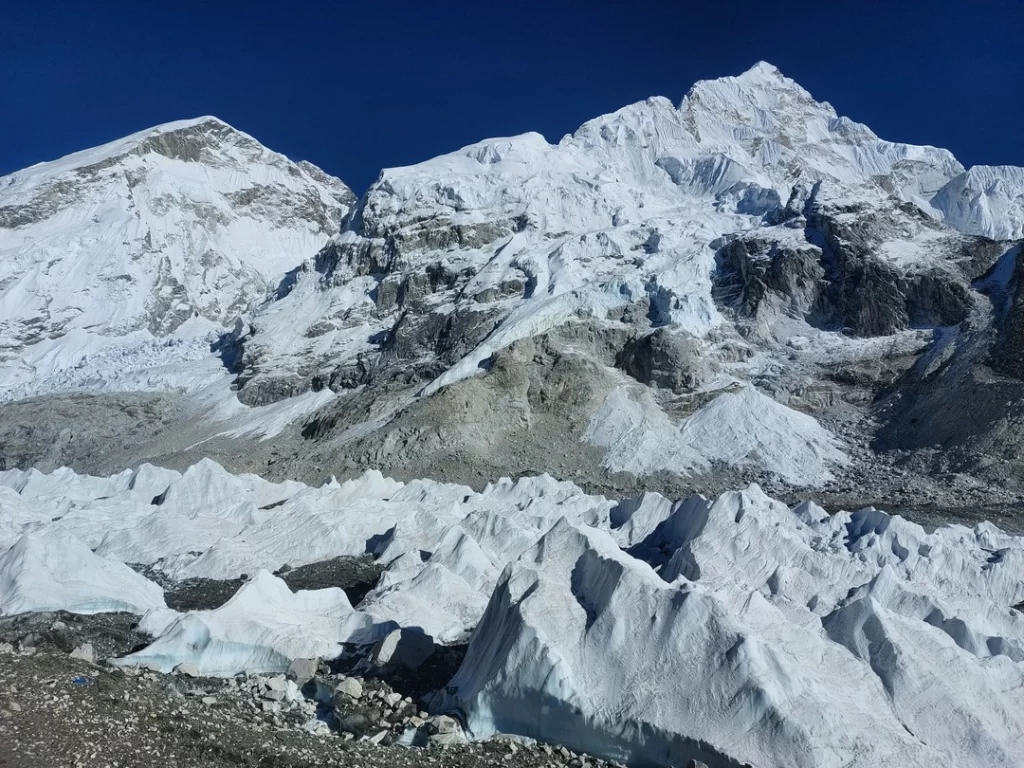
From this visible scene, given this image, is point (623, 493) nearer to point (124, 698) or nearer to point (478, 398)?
point (478, 398)

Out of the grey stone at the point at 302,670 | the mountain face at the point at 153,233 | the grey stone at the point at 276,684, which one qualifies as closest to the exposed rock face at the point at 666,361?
the grey stone at the point at 302,670

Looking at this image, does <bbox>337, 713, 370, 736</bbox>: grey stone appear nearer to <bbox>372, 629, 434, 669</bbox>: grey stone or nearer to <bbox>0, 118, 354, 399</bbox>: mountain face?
<bbox>372, 629, 434, 669</bbox>: grey stone

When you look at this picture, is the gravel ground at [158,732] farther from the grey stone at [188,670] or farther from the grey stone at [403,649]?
the grey stone at [403,649]

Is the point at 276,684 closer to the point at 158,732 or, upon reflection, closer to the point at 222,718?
the point at 222,718

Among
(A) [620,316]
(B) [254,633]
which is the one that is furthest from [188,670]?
(A) [620,316]

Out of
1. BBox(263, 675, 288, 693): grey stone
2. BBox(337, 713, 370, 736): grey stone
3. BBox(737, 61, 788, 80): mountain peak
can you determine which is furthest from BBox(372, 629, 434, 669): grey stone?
BBox(737, 61, 788, 80): mountain peak

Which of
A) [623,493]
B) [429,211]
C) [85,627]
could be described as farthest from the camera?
[429,211]

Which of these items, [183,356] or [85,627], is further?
[183,356]

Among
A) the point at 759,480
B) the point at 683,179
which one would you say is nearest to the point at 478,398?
the point at 759,480
